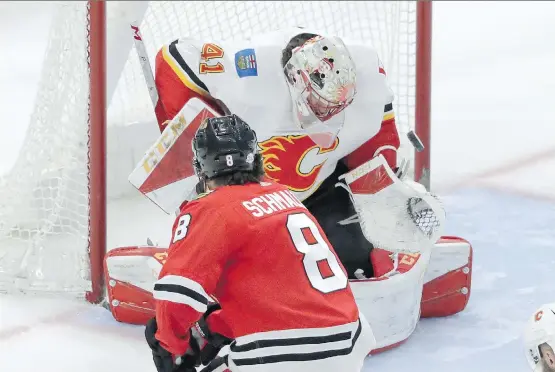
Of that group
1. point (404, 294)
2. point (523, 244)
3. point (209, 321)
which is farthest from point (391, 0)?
point (209, 321)

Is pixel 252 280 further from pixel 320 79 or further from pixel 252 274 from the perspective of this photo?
pixel 320 79

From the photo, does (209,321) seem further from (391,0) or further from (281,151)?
(391,0)

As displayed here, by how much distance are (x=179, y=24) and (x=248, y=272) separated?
5.73 ft

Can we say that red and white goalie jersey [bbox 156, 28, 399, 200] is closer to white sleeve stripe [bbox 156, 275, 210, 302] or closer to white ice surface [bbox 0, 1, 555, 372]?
white ice surface [bbox 0, 1, 555, 372]

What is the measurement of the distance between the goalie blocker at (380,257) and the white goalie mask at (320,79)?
0.23 metres

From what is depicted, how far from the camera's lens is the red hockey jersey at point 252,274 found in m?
1.75

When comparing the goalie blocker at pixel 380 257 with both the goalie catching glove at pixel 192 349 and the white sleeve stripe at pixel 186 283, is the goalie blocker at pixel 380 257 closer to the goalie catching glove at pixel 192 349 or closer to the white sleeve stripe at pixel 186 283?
the goalie catching glove at pixel 192 349

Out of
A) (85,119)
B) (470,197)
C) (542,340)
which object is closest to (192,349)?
(542,340)

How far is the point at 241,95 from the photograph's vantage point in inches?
97.3

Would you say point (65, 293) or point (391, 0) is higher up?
point (391, 0)

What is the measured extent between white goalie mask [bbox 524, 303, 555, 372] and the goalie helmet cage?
1212mm

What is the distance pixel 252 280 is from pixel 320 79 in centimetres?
67

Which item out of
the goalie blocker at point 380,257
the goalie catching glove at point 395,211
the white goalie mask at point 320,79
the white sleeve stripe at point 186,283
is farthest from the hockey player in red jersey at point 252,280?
the goalie catching glove at point 395,211

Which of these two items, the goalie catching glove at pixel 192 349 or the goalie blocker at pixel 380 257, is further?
the goalie blocker at pixel 380 257
